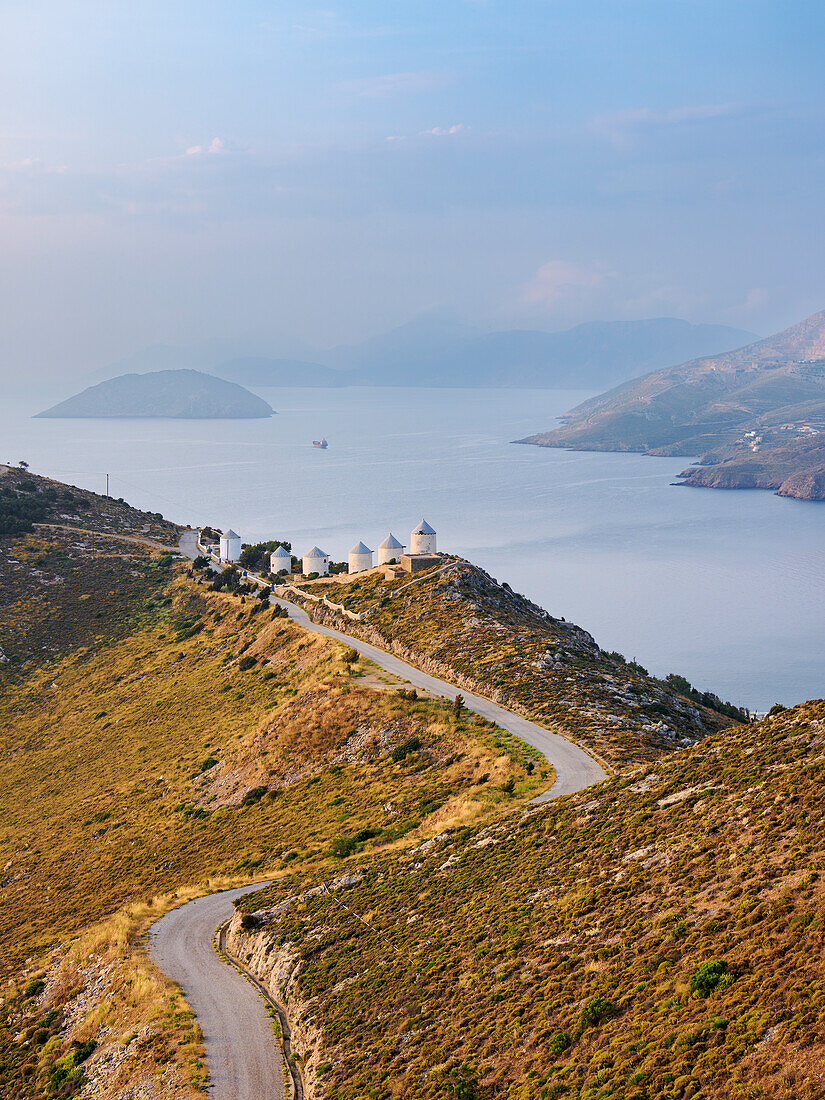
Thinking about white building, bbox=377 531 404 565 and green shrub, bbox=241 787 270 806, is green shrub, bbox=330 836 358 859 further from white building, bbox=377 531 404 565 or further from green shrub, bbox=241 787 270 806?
white building, bbox=377 531 404 565

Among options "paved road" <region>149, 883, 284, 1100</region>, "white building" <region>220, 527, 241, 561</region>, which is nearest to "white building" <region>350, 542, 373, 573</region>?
"white building" <region>220, 527, 241, 561</region>

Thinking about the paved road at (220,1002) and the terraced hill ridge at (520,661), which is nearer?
the paved road at (220,1002)

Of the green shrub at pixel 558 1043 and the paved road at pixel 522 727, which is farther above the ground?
the paved road at pixel 522 727

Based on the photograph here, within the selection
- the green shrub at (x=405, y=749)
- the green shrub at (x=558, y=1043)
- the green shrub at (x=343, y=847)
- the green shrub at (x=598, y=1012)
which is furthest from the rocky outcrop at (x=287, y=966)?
the green shrub at (x=405, y=749)

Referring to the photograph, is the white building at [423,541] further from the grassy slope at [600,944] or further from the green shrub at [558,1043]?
the green shrub at [558,1043]

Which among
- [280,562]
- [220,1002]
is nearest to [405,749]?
[220,1002]

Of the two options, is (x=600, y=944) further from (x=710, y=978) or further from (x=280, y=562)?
(x=280, y=562)
